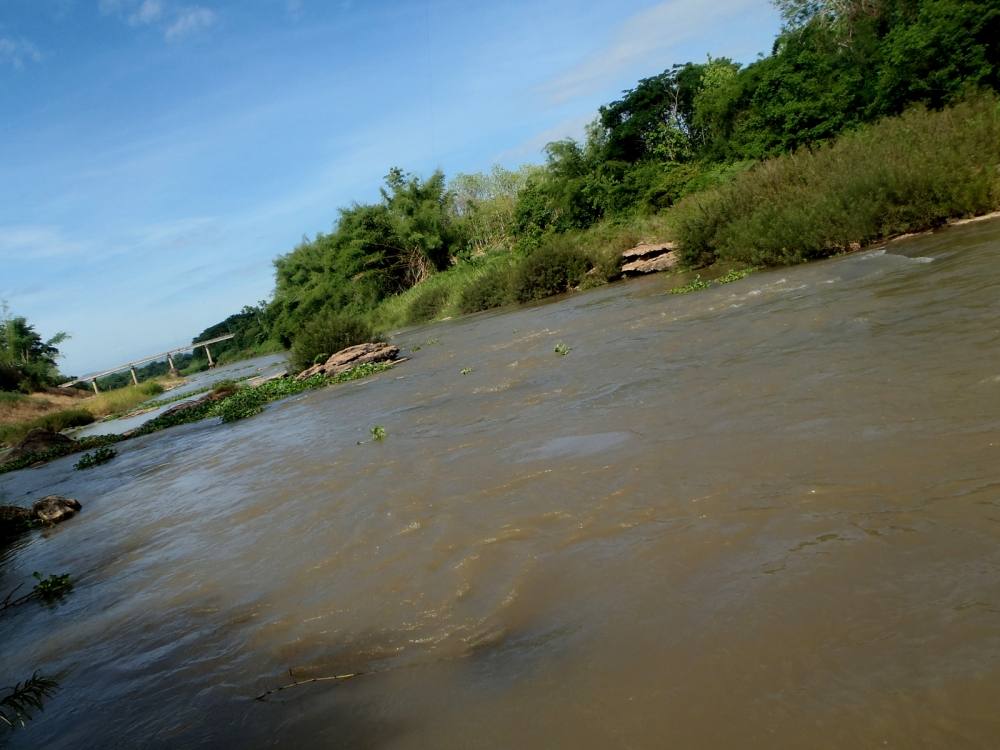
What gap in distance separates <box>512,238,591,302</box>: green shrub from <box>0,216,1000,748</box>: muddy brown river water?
18157mm

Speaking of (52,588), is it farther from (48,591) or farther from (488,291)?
(488,291)

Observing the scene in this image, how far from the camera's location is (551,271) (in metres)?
25.5

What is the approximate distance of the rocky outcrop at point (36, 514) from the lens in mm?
7910

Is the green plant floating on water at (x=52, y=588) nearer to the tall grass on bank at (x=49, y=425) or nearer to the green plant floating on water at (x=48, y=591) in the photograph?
the green plant floating on water at (x=48, y=591)

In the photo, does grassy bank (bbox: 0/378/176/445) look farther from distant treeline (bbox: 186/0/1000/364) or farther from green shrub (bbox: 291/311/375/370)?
green shrub (bbox: 291/311/375/370)

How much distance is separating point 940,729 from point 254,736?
7.69 feet

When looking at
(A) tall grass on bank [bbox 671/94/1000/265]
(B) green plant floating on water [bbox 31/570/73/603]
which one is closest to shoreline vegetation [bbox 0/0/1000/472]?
(A) tall grass on bank [bbox 671/94/1000/265]

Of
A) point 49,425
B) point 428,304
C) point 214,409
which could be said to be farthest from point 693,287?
point 49,425

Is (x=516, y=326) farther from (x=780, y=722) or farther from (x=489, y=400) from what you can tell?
(x=780, y=722)

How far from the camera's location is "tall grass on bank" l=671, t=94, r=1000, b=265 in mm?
11578

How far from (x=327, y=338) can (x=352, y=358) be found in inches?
85.0

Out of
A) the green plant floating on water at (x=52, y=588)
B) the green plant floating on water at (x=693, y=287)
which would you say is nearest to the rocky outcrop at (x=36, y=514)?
the green plant floating on water at (x=52, y=588)

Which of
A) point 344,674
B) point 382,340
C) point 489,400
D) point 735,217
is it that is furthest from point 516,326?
point 344,674

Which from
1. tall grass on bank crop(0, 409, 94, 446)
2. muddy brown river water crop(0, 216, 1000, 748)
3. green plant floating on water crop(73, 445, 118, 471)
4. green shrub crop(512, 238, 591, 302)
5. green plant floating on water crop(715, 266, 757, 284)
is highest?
green shrub crop(512, 238, 591, 302)
